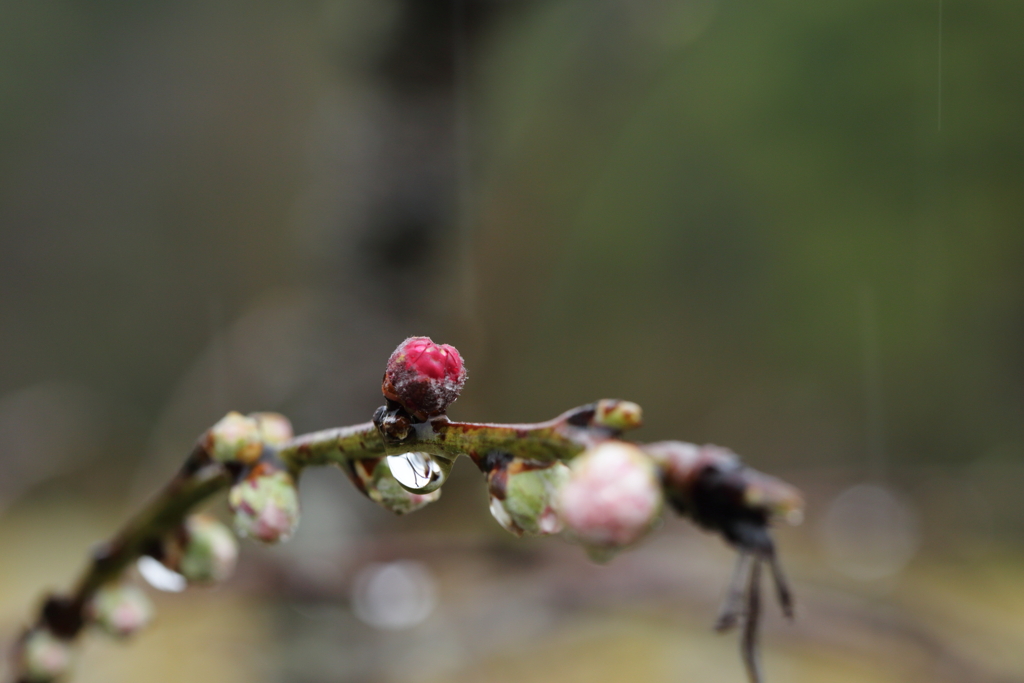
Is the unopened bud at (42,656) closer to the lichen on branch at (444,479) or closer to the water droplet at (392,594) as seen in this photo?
the lichen on branch at (444,479)

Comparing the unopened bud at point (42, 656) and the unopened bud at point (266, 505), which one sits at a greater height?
the unopened bud at point (266, 505)

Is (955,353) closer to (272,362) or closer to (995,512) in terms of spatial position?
(995,512)

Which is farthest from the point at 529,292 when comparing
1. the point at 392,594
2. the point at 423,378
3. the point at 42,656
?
the point at 423,378

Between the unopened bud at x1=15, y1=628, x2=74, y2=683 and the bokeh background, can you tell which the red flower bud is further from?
the bokeh background

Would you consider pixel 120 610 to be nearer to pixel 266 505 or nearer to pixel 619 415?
pixel 266 505

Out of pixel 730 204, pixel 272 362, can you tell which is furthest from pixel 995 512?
pixel 272 362

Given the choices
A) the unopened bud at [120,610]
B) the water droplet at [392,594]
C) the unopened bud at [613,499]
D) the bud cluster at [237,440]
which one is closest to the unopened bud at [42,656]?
the unopened bud at [120,610]
